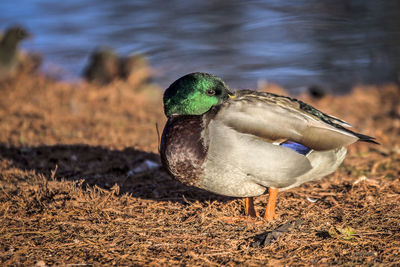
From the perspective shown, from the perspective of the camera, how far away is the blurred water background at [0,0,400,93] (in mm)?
9094

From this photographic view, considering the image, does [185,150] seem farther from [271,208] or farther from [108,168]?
[108,168]

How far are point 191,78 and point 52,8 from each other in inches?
475

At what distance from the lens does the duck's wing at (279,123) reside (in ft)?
10.2

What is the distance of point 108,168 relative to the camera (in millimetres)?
4594

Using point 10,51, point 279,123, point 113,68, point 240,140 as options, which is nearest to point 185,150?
point 240,140

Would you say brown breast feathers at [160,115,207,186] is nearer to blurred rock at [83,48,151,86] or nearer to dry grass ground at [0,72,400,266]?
dry grass ground at [0,72,400,266]

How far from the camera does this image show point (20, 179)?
13.8 feet

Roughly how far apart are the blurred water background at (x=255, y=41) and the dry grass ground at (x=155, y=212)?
3604 mm

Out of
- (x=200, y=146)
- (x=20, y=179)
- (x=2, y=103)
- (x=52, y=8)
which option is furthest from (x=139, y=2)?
(x=200, y=146)

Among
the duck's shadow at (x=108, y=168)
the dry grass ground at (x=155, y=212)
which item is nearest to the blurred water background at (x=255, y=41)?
the dry grass ground at (x=155, y=212)

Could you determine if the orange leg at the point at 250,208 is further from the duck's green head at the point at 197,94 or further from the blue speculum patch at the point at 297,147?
the duck's green head at the point at 197,94

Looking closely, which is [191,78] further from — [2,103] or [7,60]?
[7,60]

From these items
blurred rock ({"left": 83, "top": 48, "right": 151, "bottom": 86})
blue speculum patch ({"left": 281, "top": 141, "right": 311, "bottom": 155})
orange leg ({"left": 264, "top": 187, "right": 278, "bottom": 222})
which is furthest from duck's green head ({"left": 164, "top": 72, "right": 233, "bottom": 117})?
blurred rock ({"left": 83, "top": 48, "right": 151, "bottom": 86})

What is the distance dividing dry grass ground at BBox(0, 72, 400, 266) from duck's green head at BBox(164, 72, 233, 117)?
73 cm
